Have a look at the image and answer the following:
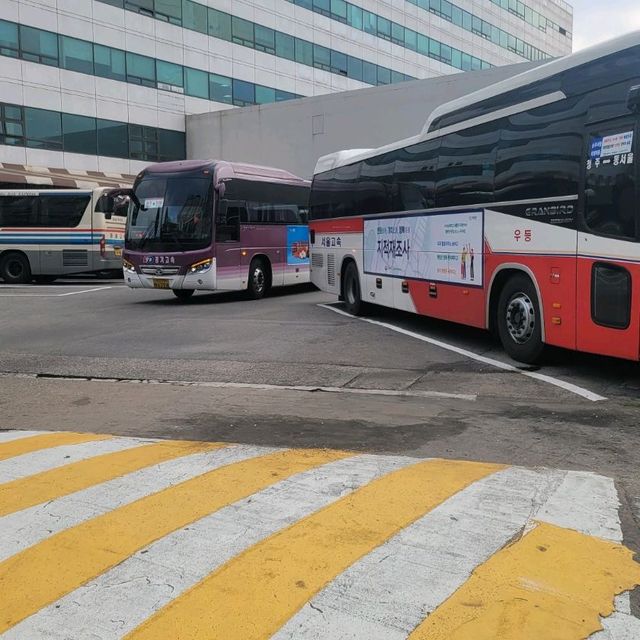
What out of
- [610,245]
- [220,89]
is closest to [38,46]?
[220,89]

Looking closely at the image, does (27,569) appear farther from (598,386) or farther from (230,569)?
(598,386)

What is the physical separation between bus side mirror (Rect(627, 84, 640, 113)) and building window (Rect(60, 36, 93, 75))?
111 feet

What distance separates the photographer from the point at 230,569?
10.7 feet

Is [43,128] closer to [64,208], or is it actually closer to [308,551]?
[64,208]

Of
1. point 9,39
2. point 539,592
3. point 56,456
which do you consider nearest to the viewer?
point 539,592

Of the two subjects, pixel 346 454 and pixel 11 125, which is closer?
pixel 346 454

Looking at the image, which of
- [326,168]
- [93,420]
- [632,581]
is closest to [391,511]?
[632,581]

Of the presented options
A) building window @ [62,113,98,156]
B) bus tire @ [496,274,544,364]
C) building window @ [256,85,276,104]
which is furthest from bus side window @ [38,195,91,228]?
building window @ [256,85,276,104]

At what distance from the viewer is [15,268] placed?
24.2 m

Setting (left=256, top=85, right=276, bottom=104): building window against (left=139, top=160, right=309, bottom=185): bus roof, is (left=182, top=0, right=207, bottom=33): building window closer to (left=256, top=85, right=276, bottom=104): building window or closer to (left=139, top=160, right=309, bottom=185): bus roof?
(left=256, top=85, right=276, bottom=104): building window

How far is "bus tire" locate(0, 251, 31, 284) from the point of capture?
78.8 feet

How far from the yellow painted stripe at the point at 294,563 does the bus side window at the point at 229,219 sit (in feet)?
41.9

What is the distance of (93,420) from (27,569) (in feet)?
11.7

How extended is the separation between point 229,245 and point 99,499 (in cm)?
1309
